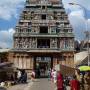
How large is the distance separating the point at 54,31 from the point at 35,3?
20.0 feet

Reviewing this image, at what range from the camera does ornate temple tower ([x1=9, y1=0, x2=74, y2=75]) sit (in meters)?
69.8

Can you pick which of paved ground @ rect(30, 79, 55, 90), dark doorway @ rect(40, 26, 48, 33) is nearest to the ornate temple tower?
dark doorway @ rect(40, 26, 48, 33)

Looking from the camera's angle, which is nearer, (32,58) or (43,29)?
(32,58)

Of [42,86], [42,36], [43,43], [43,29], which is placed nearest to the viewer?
[42,86]

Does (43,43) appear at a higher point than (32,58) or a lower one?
higher

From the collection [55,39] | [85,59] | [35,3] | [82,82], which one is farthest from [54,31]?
[82,82]

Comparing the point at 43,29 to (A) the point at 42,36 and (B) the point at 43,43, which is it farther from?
(B) the point at 43,43

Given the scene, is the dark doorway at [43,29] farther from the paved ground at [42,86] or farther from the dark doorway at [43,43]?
the paved ground at [42,86]

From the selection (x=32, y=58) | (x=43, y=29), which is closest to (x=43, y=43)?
(x=43, y=29)

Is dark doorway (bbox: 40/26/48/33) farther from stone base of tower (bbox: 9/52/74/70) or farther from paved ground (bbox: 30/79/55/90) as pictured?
paved ground (bbox: 30/79/55/90)

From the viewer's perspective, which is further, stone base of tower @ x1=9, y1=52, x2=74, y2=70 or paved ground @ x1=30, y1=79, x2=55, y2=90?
stone base of tower @ x1=9, y1=52, x2=74, y2=70

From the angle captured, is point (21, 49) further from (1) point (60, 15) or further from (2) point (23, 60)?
(1) point (60, 15)

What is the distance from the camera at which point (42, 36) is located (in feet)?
230

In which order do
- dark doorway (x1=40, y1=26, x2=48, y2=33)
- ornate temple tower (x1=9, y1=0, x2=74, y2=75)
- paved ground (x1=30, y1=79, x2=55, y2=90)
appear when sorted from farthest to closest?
dark doorway (x1=40, y1=26, x2=48, y2=33)
ornate temple tower (x1=9, y1=0, x2=74, y2=75)
paved ground (x1=30, y1=79, x2=55, y2=90)
